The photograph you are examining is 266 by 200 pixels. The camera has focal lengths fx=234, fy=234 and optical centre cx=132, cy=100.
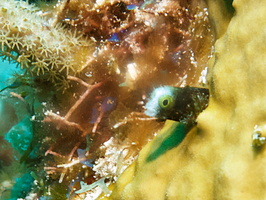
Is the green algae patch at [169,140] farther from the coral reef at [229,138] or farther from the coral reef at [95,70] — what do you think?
the coral reef at [95,70]

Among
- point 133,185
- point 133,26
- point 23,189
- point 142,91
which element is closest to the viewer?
point 133,185

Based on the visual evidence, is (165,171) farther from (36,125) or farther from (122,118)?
(36,125)

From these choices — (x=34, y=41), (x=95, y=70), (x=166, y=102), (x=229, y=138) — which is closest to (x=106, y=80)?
(x=95, y=70)

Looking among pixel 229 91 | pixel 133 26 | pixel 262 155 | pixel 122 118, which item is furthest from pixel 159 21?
pixel 262 155

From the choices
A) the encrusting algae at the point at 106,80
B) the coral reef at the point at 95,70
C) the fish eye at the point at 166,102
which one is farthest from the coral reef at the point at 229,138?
the coral reef at the point at 95,70

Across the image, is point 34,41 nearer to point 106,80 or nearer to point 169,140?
point 106,80

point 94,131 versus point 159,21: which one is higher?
point 159,21
